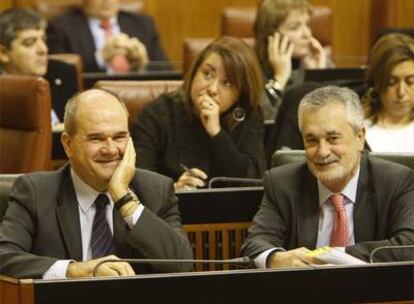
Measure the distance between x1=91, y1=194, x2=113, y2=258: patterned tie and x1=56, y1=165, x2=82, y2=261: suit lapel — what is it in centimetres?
4

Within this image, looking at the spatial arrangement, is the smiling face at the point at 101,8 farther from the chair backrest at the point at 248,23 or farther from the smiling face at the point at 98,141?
the smiling face at the point at 98,141

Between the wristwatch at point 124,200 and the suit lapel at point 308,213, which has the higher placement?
the wristwatch at point 124,200

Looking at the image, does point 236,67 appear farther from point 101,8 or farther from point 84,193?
point 101,8

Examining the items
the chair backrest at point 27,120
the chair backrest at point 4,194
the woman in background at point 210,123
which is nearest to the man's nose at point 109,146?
the chair backrest at point 4,194

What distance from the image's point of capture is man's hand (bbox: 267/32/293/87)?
5.95 metres

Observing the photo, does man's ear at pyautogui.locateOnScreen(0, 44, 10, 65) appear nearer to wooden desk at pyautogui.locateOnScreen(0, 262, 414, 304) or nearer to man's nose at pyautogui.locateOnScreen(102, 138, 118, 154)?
man's nose at pyautogui.locateOnScreen(102, 138, 118, 154)

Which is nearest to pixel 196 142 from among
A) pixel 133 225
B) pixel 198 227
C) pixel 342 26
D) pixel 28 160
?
pixel 28 160

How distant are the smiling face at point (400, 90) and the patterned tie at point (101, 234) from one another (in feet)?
5.70

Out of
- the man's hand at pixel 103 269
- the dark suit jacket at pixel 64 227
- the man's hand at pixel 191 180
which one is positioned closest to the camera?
the man's hand at pixel 103 269

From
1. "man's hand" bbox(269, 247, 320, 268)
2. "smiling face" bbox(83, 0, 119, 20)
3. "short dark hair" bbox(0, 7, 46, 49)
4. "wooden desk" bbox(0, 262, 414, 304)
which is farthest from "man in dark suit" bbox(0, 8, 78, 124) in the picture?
"wooden desk" bbox(0, 262, 414, 304)

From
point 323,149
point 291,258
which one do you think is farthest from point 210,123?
point 291,258

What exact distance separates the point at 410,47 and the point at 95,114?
1.76m

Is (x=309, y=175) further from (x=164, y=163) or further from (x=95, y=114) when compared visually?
(x=164, y=163)

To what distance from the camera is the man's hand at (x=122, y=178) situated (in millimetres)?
3301
